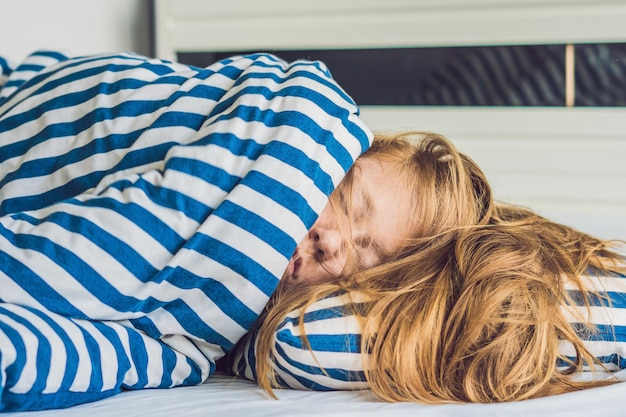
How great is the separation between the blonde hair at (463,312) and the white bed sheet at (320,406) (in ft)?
0.10

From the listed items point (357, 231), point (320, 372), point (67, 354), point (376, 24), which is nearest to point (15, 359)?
point (67, 354)

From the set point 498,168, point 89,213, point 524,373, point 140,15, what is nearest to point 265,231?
point 89,213

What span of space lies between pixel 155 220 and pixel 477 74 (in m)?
1.17

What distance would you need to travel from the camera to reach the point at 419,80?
5.83ft

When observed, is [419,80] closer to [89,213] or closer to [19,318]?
[89,213]

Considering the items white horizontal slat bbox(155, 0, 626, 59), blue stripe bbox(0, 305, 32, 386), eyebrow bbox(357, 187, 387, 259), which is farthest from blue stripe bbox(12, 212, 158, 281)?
white horizontal slat bbox(155, 0, 626, 59)

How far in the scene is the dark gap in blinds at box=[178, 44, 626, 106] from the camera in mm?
1681

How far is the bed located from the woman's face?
2.37 feet

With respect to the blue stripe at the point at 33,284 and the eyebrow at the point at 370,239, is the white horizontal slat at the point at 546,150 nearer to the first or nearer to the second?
the eyebrow at the point at 370,239

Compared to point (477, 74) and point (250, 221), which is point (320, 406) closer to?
point (250, 221)

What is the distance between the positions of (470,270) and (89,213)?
0.41 metres

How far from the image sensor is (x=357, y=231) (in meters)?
0.90

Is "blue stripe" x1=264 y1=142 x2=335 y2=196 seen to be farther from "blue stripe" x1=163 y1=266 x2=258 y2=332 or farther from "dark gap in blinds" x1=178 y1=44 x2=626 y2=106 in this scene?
"dark gap in blinds" x1=178 y1=44 x2=626 y2=106

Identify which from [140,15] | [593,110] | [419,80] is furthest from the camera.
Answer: [140,15]
